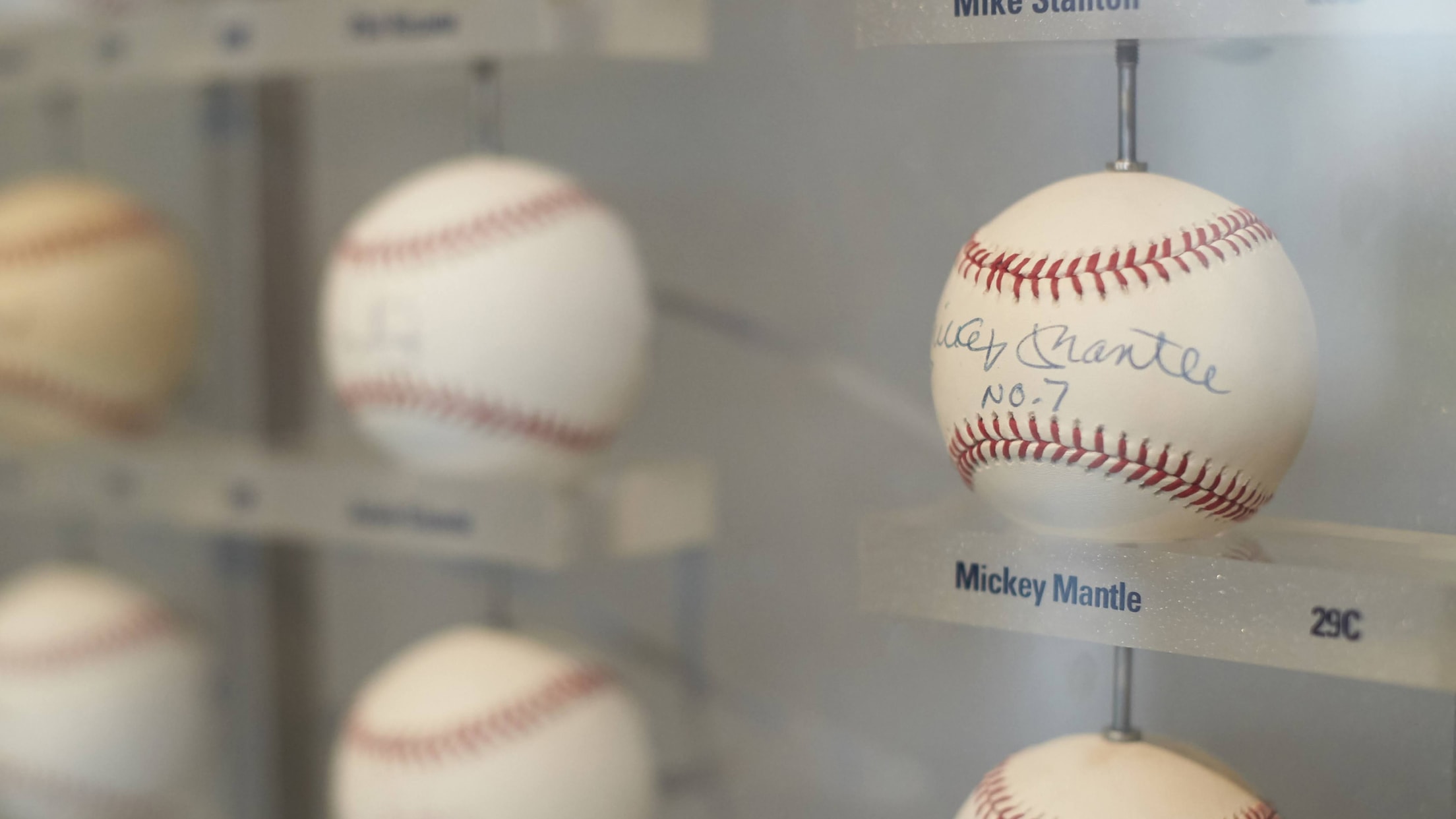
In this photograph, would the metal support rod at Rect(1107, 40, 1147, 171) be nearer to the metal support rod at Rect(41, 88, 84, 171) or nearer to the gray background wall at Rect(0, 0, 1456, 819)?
the gray background wall at Rect(0, 0, 1456, 819)

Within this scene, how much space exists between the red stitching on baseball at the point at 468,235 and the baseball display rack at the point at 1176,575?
0.36 metres

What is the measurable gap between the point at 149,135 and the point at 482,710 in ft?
3.46

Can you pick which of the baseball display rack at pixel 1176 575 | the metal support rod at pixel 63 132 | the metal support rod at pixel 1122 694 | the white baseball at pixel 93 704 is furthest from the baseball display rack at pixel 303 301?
the metal support rod at pixel 1122 694

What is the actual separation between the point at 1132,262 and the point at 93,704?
1.15m

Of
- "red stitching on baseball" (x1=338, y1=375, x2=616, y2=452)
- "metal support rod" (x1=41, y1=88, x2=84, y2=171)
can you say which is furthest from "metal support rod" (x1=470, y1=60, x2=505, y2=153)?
"metal support rod" (x1=41, y1=88, x2=84, y2=171)

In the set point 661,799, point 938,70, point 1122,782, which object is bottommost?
point 661,799

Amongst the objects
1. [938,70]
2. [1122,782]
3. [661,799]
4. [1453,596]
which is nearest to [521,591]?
[661,799]

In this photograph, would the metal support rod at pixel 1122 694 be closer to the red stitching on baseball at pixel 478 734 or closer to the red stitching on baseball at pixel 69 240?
the red stitching on baseball at pixel 478 734

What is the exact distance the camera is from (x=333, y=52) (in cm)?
137

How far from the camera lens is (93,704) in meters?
1.48

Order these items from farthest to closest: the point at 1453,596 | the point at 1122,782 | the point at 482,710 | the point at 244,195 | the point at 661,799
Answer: the point at 244,195, the point at 661,799, the point at 482,710, the point at 1122,782, the point at 1453,596

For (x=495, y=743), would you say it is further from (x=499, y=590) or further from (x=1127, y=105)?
(x=1127, y=105)

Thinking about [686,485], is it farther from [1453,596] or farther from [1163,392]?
[1453,596]

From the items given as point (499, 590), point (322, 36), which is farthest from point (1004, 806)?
point (322, 36)
